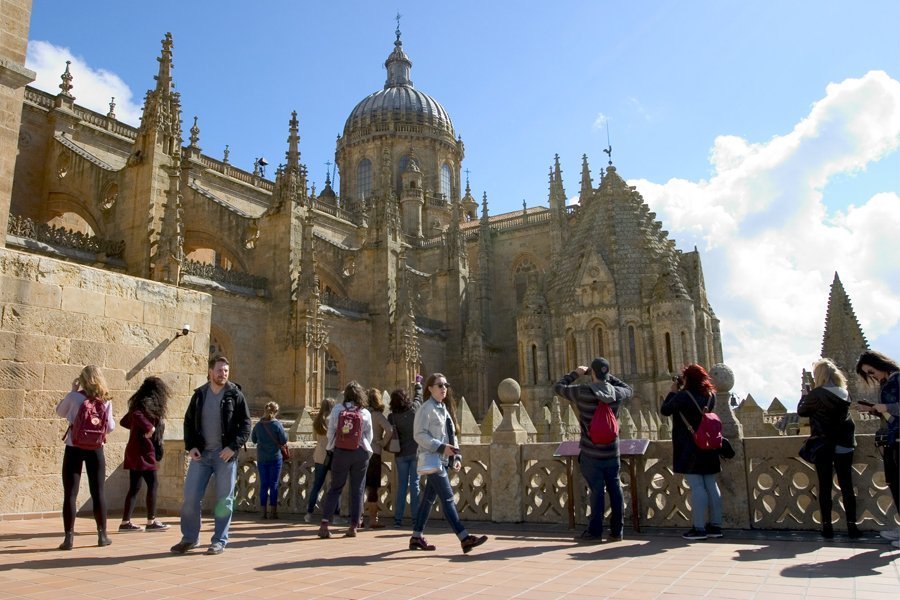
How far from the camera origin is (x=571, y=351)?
2544 cm

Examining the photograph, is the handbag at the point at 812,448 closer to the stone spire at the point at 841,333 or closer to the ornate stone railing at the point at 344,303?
the ornate stone railing at the point at 344,303

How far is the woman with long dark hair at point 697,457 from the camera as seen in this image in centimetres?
630

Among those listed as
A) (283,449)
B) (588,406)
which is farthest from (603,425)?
(283,449)

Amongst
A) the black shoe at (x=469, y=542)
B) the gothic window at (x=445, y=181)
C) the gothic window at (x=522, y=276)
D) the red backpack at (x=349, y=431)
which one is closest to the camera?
the black shoe at (x=469, y=542)

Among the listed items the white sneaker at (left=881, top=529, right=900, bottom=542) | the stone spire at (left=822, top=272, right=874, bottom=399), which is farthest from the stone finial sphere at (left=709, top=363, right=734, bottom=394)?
the stone spire at (left=822, top=272, right=874, bottom=399)

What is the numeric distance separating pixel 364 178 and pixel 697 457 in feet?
146

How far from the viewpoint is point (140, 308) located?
8.95 m

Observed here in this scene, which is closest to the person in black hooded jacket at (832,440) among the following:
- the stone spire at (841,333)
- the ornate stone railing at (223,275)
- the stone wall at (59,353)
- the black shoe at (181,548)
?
the black shoe at (181,548)

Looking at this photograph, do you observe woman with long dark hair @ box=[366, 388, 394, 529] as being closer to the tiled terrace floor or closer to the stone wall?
the tiled terrace floor

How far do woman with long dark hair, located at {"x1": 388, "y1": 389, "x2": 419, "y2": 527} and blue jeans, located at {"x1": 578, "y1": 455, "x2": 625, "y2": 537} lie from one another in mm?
2281

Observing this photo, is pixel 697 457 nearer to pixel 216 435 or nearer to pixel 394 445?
pixel 394 445

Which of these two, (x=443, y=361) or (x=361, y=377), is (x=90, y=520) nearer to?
(x=361, y=377)

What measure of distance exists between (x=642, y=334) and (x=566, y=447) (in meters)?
17.9

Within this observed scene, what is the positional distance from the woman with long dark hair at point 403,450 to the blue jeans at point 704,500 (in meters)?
3.07
